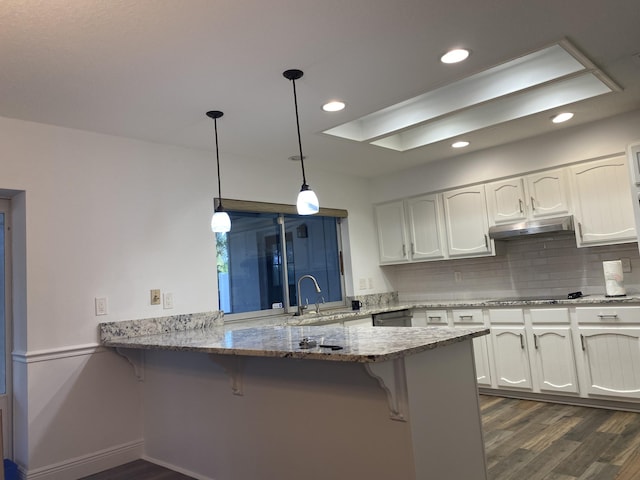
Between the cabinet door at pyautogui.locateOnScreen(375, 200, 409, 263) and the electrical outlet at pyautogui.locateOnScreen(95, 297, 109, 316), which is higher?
the cabinet door at pyautogui.locateOnScreen(375, 200, 409, 263)

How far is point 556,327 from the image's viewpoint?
3900 mm

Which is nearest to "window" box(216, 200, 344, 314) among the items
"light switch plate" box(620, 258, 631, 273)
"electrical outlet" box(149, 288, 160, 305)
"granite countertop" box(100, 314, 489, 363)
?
"electrical outlet" box(149, 288, 160, 305)

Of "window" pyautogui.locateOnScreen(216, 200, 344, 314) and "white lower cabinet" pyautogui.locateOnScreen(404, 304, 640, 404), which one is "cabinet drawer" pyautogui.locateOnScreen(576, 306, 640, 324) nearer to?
"white lower cabinet" pyautogui.locateOnScreen(404, 304, 640, 404)

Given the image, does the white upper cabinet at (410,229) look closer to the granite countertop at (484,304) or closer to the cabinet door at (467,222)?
the cabinet door at (467,222)

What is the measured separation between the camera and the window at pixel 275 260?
4.18 metres

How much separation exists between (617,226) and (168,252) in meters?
3.64

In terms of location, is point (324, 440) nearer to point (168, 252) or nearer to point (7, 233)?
point (168, 252)

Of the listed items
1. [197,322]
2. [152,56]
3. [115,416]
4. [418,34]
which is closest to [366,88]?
[418,34]

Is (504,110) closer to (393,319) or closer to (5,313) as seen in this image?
(393,319)

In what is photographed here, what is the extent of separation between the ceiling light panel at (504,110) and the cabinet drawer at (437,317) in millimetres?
1641

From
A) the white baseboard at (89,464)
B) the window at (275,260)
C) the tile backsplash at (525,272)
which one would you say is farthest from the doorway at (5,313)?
the tile backsplash at (525,272)

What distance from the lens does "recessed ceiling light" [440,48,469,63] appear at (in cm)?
257

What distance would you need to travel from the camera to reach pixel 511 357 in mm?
4152

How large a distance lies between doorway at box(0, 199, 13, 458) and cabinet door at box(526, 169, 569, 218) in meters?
4.23
